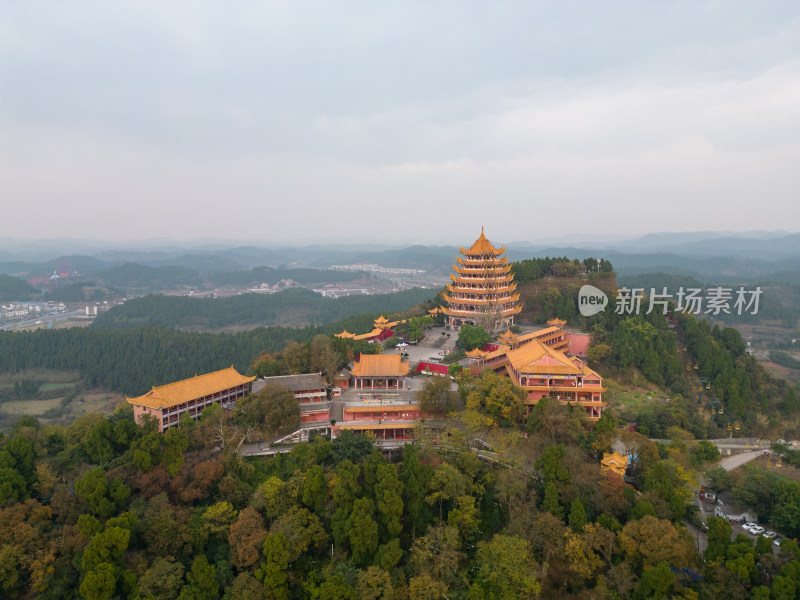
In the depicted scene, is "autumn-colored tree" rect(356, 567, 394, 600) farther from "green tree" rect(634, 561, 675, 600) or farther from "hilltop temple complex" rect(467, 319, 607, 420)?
"hilltop temple complex" rect(467, 319, 607, 420)

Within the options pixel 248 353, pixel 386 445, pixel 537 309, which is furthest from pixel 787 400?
pixel 248 353

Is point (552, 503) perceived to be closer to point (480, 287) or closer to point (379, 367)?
point (379, 367)

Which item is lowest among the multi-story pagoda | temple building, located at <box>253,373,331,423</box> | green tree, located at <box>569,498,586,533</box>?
green tree, located at <box>569,498,586,533</box>

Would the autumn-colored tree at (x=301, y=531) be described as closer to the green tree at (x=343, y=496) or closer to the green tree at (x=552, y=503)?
the green tree at (x=343, y=496)

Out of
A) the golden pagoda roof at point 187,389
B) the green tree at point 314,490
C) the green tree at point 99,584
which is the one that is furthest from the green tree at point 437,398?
the green tree at point 99,584

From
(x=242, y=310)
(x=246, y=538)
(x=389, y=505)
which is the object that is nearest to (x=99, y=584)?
(x=246, y=538)

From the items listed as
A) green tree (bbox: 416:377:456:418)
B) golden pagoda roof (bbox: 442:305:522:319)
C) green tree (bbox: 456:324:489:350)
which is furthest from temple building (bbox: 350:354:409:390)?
golden pagoda roof (bbox: 442:305:522:319)

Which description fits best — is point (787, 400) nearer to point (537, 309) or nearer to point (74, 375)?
point (537, 309)
